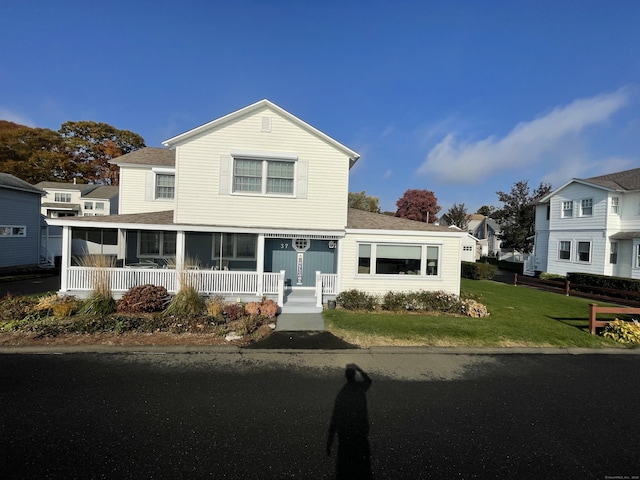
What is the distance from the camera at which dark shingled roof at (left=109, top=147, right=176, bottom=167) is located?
14.4m

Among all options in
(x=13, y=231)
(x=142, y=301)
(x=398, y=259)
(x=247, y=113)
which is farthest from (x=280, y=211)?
(x=13, y=231)

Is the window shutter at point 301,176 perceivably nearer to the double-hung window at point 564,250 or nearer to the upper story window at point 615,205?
the upper story window at point 615,205

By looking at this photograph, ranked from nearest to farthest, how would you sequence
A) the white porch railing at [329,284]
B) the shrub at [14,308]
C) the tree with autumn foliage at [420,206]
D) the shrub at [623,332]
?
the shrub at [623,332]
the shrub at [14,308]
the white porch railing at [329,284]
the tree with autumn foliage at [420,206]

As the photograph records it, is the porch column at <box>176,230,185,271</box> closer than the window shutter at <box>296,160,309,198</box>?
Yes

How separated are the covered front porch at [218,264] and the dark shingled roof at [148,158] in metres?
3.34

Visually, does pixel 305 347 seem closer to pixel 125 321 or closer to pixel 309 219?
pixel 125 321

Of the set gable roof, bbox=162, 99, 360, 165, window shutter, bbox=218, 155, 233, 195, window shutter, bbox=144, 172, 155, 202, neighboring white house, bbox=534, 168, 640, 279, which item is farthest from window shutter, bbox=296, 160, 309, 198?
neighboring white house, bbox=534, 168, 640, 279

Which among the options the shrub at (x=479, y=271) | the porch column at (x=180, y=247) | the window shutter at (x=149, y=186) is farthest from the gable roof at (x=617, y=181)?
the window shutter at (x=149, y=186)

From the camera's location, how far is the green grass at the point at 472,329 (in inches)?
313

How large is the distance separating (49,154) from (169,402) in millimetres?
58595

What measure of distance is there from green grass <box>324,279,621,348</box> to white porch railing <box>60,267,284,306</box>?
2576 millimetres

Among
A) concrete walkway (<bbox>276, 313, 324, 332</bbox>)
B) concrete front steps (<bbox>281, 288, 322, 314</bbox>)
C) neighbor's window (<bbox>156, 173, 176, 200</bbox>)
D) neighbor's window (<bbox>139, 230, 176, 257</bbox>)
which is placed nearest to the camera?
concrete walkway (<bbox>276, 313, 324, 332</bbox>)

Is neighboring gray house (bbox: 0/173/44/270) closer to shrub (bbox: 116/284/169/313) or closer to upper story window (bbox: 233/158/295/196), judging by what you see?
shrub (bbox: 116/284/169/313)

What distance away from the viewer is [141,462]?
3.38 metres
